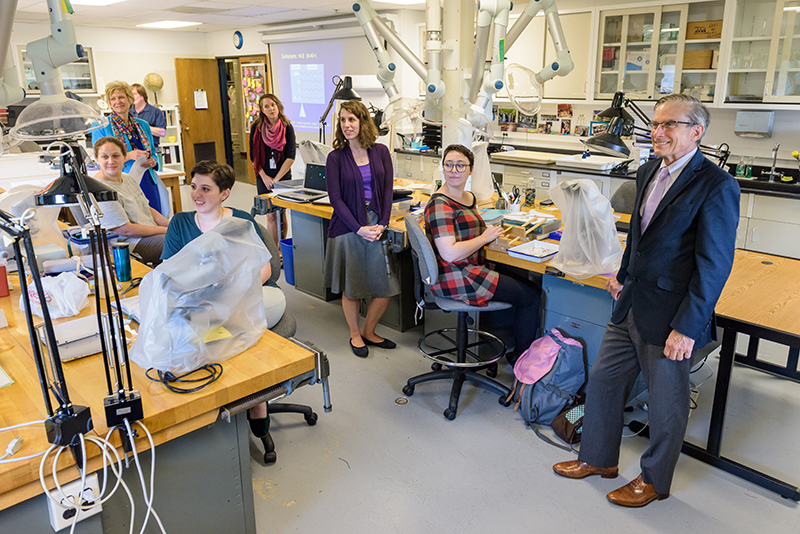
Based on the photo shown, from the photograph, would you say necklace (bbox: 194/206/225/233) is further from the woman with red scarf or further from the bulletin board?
the bulletin board

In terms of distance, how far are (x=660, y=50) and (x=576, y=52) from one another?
759mm

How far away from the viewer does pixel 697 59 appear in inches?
190

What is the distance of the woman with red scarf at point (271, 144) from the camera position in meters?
5.02

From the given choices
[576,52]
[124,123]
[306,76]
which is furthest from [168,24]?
[576,52]

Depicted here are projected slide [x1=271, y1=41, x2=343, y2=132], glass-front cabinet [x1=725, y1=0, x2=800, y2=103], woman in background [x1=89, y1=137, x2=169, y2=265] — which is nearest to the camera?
woman in background [x1=89, y1=137, x2=169, y2=265]

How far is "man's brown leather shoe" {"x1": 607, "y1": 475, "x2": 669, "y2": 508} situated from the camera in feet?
7.13

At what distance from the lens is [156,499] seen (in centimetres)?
162

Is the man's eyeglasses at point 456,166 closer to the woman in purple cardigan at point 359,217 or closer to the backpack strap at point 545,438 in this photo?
the woman in purple cardigan at point 359,217

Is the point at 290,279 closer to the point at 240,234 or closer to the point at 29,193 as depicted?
the point at 29,193

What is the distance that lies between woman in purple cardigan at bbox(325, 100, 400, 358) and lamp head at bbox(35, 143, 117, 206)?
71.8 inches

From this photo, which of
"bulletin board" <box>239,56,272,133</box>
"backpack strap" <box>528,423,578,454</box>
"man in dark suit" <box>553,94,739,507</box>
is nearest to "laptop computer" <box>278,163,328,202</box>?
"backpack strap" <box>528,423,578,454</box>

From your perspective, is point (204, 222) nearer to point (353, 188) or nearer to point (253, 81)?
point (353, 188)

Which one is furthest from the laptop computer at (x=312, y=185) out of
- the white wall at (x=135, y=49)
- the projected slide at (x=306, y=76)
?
the white wall at (x=135, y=49)

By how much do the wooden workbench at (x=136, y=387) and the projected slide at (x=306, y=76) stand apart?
6198 millimetres
